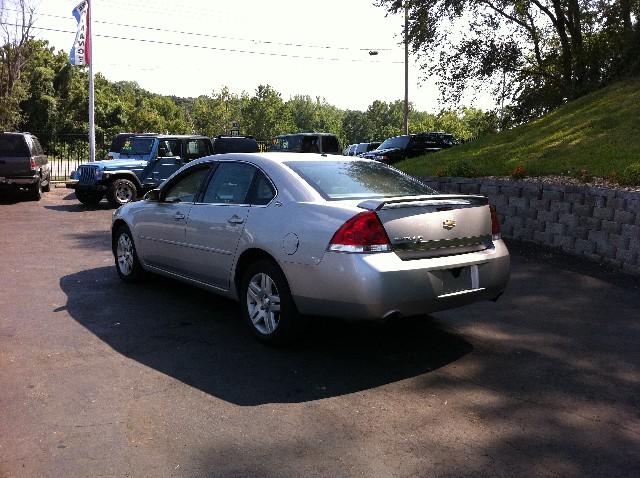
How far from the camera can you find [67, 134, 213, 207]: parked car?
16.3 m

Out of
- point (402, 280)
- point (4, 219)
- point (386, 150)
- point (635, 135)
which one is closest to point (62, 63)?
point (386, 150)

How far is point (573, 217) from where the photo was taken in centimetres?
924

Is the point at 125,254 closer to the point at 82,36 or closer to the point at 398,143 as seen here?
the point at 398,143

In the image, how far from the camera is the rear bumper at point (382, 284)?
445 cm

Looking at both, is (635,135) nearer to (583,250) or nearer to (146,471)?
(583,250)

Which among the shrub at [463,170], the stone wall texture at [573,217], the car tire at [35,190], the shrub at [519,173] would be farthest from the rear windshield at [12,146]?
the shrub at [519,173]

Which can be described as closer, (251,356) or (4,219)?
(251,356)

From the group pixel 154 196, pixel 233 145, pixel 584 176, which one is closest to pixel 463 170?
pixel 584 176

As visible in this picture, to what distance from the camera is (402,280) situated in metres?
4.49

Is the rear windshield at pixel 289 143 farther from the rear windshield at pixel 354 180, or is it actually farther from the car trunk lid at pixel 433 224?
the car trunk lid at pixel 433 224

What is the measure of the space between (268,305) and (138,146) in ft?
43.8

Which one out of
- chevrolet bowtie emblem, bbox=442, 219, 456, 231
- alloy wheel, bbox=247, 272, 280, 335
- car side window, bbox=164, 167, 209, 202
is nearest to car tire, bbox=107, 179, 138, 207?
car side window, bbox=164, 167, 209, 202

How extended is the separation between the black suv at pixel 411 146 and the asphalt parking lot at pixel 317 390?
18315mm

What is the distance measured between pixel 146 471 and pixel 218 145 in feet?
59.7
